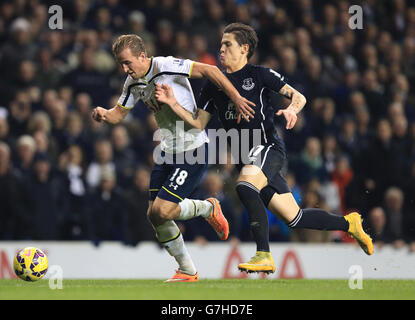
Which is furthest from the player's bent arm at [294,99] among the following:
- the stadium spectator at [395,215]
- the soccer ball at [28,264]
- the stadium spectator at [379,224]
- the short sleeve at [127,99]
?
the stadium spectator at [395,215]

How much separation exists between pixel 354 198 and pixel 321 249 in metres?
0.84

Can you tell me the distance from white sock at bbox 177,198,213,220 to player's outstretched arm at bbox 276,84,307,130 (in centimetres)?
144

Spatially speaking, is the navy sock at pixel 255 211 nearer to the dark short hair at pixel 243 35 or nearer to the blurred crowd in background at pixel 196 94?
the dark short hair at pixel 243 35

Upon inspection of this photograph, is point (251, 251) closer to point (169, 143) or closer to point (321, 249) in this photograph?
point (321, 249)

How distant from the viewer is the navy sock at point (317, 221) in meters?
7.88

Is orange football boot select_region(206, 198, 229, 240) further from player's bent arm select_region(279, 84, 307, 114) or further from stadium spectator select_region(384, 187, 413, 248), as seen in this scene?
stadium spectator select_region(384, 187, 413, 248)

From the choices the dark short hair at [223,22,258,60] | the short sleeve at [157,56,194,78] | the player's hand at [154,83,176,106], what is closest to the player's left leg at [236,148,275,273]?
the player's hand at [154,83,176,106]

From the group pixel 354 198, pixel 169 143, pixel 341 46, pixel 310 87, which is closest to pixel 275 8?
pixel 341 46

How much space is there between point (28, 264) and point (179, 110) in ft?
6.87

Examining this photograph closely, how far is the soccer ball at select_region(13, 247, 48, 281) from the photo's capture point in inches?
316

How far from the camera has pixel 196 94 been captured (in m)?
12.9

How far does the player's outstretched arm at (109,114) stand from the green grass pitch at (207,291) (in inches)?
62.7

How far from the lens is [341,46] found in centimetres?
1511

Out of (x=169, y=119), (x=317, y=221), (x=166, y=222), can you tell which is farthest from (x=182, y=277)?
(x=169, y=119)
